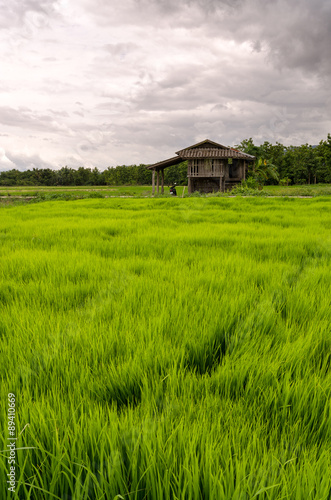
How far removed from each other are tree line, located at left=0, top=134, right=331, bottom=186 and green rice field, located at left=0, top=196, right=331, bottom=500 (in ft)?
115

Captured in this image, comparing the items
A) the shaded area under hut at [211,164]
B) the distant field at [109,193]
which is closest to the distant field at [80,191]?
the distant field at [109,193]

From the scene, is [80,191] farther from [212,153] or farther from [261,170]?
[261,170]

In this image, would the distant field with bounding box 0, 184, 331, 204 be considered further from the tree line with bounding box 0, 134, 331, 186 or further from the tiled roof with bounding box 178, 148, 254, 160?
the tree line with bounding box 0, 134, 331, 186

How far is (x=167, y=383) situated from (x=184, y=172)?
7645 centimetres

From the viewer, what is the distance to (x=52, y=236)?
477cm

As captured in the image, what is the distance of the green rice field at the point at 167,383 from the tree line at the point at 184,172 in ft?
115

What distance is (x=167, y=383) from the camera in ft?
3.81

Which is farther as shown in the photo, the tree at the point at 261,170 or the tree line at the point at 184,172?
the tree line at the point at 184,172

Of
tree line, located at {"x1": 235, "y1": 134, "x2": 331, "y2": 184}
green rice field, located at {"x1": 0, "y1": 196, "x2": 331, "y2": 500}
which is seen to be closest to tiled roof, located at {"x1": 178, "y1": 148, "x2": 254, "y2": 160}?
green rice field, located at {"x1": 0, "y1": 196, "x2": 331, "y2": 500}

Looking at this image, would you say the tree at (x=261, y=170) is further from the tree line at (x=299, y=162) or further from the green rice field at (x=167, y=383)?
the green rice field at (x=167, y=383)

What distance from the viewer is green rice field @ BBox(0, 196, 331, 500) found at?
2.43ft

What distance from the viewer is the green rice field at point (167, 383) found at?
74 cm

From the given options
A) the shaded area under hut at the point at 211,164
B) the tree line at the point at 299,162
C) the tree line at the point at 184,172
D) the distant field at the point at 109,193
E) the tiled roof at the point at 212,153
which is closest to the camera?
the distant field at the point at 109,193

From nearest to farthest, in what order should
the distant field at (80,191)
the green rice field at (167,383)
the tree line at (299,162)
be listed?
1. the green rice field at (167,383)
2. the distant field at (80,191)
3. the tree line at (299,162)
